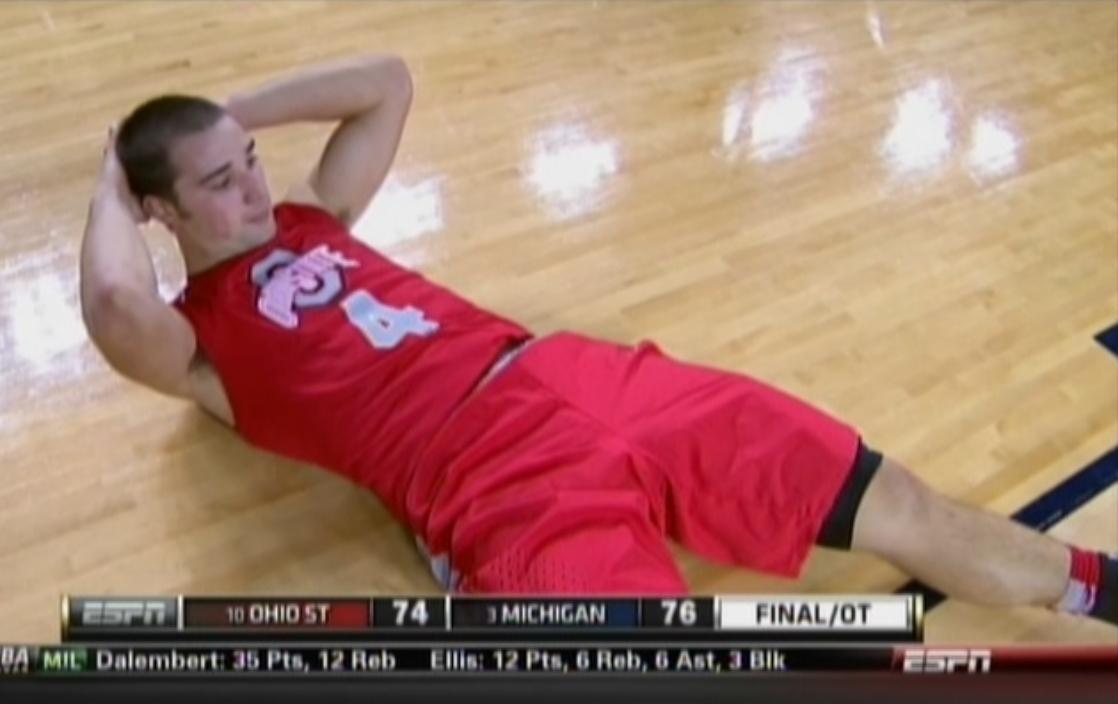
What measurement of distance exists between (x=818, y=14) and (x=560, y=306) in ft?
4.54

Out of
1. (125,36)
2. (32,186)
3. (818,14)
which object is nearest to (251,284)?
(32,186)

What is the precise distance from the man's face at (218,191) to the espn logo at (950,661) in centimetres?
130

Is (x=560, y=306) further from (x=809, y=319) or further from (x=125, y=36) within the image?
(x=125, y=36)

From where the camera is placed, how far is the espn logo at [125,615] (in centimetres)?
53

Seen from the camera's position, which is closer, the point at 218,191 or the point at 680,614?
the point at 680,614

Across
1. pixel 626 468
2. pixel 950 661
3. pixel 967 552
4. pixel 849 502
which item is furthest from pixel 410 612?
pixel 967 552

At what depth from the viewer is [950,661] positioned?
0.50 m

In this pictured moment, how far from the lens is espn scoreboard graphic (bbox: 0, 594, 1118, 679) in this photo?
505 millimetres

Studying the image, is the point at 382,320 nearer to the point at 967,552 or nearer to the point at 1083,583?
the point at 967,552

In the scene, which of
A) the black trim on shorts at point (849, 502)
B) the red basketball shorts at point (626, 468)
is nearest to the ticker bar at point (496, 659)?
the red basketball shorts at point (626, 468)

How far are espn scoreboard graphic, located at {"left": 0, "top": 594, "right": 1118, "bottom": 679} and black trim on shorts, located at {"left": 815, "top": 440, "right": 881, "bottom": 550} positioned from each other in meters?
1.05

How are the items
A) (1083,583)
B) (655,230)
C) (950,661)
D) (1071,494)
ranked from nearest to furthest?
(950,661) → (1083,583) → (1071,494) → (655,230)

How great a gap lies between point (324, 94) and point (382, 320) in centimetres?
39

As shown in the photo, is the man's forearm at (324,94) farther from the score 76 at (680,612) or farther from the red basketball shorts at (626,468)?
the score 76 at (680,612)
